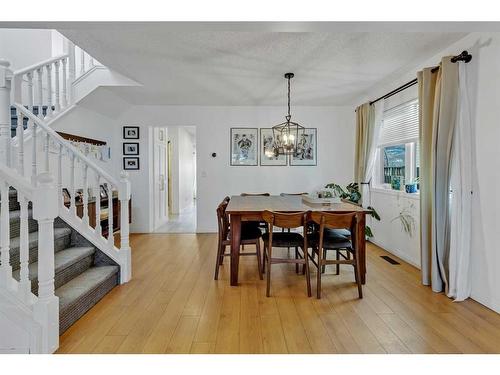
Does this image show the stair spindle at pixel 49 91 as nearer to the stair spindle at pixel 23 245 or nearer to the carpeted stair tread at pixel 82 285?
the carpeted stair tread at pixel 82 285

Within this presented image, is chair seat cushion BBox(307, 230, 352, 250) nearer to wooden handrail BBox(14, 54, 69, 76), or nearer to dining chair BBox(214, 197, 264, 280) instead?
dining chair BBox(214, 197, 264, 280)

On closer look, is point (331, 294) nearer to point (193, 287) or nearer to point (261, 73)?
Answer: point (193, 287)

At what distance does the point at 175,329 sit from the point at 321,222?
1.45 m

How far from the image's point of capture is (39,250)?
5.81 feet

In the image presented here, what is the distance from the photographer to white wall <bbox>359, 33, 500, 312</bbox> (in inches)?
93.4

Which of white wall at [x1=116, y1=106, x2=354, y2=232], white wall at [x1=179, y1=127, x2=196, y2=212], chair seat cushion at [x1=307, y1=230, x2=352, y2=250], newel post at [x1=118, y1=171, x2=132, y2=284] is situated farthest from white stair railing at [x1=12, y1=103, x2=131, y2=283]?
white wall at [x1=179, y1=127, x2=196, y2=212]

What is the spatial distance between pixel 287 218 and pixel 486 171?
5.59ft

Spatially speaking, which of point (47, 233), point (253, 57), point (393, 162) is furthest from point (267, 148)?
point (47, 233)

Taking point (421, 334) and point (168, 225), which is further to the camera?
point (168, 225)

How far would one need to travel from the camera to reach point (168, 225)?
630 centimetres

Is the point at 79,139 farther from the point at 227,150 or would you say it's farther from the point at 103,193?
the point at 227,150

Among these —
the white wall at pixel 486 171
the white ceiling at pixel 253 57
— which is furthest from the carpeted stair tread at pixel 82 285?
the white wall at pixel 486 171
